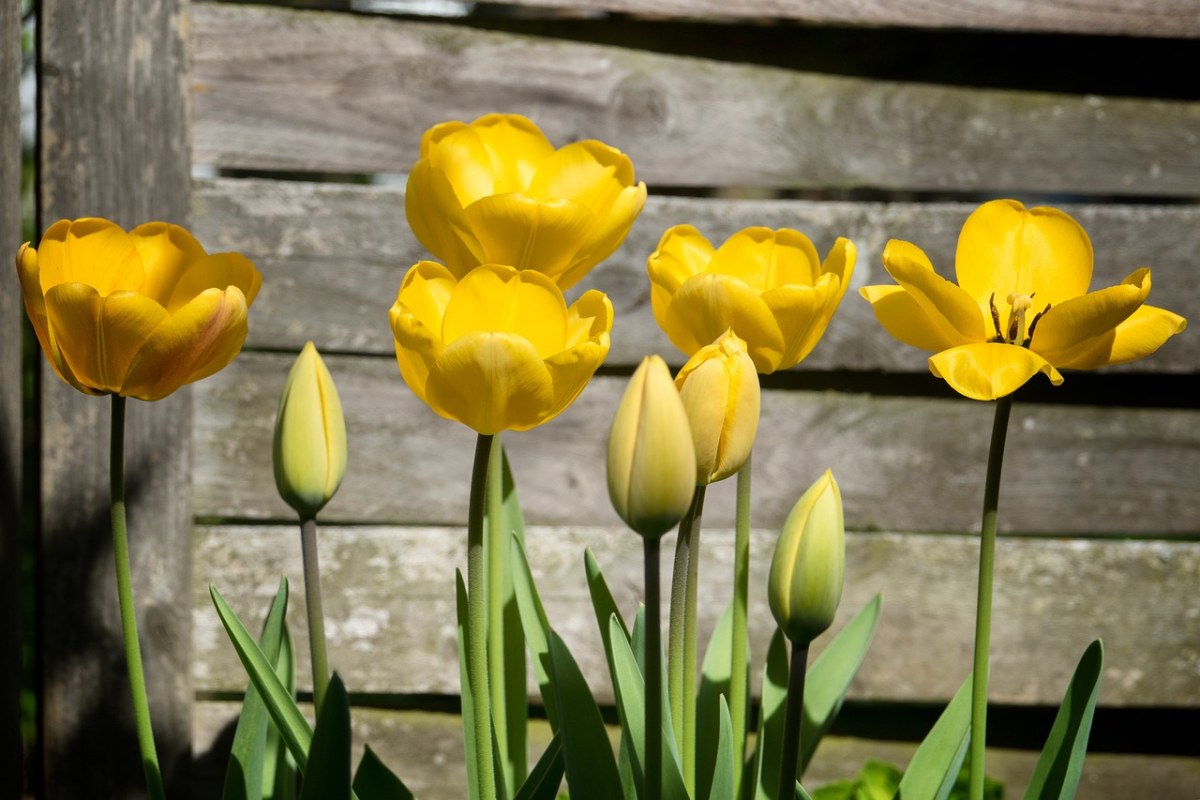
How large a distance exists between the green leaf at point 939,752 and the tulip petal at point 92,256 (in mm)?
574

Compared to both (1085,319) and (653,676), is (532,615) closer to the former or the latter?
(653,676)

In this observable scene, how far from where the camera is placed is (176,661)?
1.19 meters

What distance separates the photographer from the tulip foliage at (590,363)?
0.45 metres

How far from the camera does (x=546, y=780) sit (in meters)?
0.56

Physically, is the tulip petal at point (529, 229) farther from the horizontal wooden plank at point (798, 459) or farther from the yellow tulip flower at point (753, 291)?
the horizontal wooden plank at point (798, 459)

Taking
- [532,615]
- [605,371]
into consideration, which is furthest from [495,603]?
[605,371]

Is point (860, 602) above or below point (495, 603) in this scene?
below

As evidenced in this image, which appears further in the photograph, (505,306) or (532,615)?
(532,615)

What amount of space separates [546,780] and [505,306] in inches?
10.6

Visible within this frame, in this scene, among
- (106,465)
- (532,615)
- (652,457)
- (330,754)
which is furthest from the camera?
(106,465)

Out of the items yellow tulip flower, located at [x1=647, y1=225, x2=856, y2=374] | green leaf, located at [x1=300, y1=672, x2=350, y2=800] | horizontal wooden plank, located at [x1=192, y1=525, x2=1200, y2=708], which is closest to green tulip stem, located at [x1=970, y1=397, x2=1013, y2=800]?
yellow tulip flower, located at [x1=647, y1=225, x2=856, y2=374]

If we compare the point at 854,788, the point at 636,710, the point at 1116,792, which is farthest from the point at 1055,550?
the point at 636,710

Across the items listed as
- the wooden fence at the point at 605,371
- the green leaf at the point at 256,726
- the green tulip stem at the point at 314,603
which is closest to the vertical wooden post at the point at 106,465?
the wooden fence at the point at 605,371

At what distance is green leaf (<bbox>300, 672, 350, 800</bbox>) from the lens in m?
0.50
